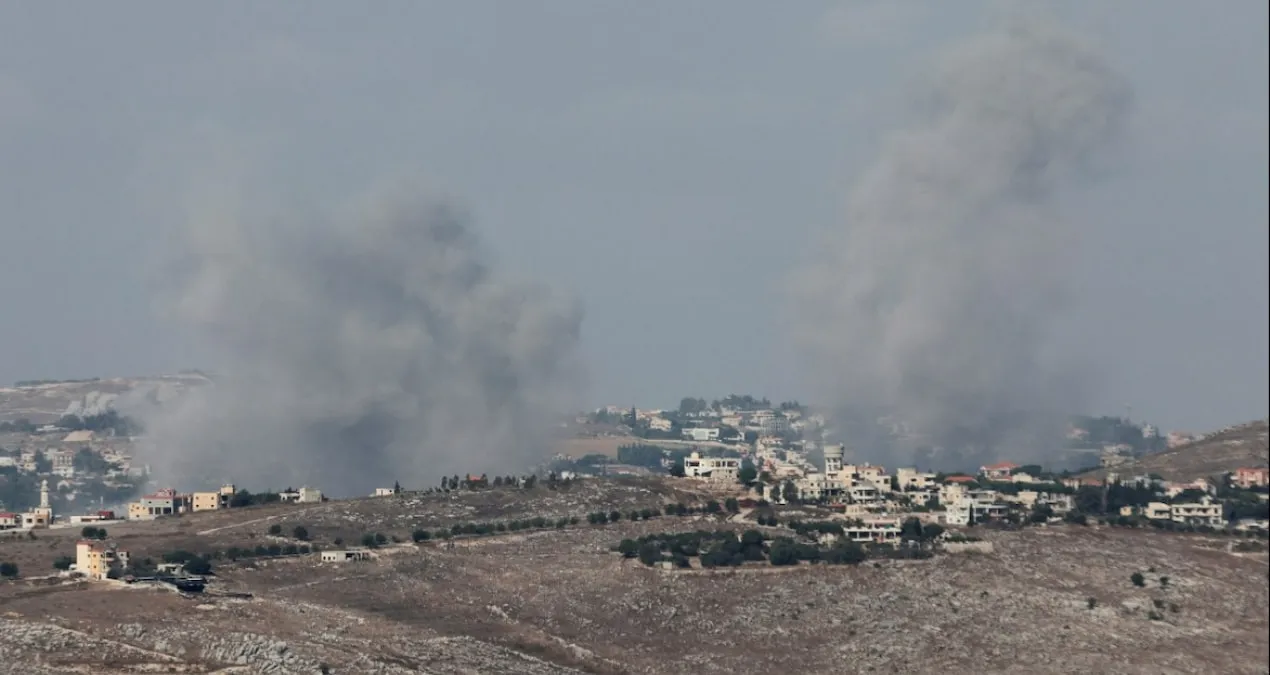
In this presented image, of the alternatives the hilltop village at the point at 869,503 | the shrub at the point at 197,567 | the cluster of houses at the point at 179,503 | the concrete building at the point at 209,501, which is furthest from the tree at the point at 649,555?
the concrete building at the point at 209,501

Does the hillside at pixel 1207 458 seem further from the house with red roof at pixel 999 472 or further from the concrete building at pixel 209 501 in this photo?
A: the concrete building at pixel 209 501

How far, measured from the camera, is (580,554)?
4070 inches

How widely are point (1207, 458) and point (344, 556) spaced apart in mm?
62741

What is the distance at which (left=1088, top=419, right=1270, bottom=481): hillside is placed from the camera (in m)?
119

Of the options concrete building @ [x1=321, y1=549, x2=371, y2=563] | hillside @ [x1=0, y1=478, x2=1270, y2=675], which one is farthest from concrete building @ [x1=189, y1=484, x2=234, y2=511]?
concrete building @ [x1=321, y1=549, x2=371, y2=563]

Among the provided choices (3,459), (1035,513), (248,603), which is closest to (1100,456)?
(1035,513)

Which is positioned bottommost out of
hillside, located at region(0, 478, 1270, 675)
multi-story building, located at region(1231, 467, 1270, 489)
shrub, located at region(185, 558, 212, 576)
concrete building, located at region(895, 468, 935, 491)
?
hillside, located at region(0, 478, 1270, 675)

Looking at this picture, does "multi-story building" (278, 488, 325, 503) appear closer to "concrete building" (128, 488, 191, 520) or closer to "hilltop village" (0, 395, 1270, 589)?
"hilltop village" (0, 395, 1270, 589)

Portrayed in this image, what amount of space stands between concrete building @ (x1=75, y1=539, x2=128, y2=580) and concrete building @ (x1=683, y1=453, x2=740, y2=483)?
4735cm

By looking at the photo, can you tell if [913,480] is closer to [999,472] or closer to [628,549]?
[999,472]

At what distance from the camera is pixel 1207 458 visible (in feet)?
441

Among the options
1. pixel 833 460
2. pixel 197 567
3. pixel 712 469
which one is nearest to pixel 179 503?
pixel 197 567

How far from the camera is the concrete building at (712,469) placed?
5285 inches

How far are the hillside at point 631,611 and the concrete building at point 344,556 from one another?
1.00 metres
